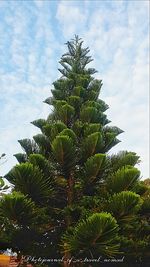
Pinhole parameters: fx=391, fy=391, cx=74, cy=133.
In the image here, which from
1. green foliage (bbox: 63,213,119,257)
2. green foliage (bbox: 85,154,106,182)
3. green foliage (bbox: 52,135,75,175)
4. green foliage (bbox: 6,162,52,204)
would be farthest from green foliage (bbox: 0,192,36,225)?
green foliage (bbox: 85,154,106,182)

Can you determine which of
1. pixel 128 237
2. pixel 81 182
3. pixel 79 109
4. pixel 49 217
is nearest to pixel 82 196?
pixel 81 182

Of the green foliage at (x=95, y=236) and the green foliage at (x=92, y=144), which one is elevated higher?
the green foliage at (x=92, y=144)

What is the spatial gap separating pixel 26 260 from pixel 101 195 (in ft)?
8.03

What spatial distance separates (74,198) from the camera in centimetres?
1002

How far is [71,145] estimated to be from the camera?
934 centimetres

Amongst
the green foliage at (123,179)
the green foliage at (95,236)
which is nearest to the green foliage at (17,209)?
the green foliage at (95,236)

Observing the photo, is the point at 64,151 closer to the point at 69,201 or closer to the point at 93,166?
the point at 93,166

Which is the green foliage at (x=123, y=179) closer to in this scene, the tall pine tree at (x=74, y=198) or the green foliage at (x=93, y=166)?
the tall pine tree at (x=74, y=198)

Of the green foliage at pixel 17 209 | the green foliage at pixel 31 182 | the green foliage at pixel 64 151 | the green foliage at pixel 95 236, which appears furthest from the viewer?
the green foliage at pixel 64 151

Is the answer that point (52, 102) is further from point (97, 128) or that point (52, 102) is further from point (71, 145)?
point (71, 145)

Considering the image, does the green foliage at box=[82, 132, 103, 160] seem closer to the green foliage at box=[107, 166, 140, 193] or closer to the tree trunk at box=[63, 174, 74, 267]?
the tree trunk at box=[63, 174, 74, 267]

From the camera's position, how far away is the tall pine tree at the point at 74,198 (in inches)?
323

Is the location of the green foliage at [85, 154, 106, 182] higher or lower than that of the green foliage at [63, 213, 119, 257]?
higher

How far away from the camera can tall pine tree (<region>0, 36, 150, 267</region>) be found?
8.20 meters
